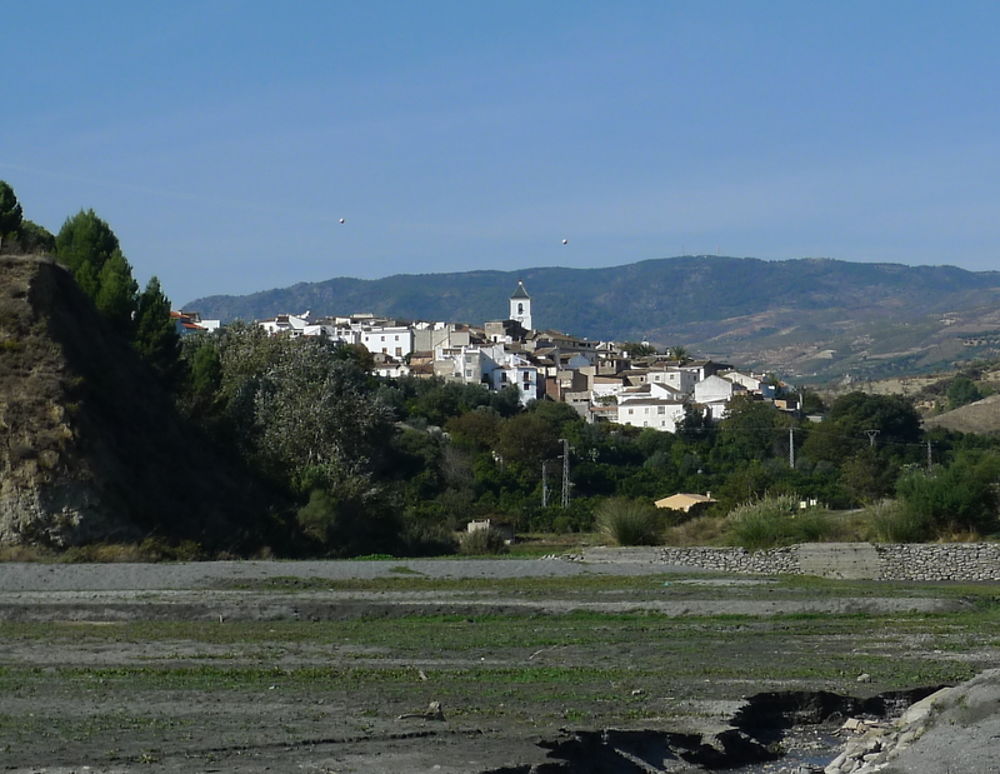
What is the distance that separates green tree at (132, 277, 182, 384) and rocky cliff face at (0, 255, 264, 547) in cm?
469

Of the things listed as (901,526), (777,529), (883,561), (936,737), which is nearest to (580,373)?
(777,529)

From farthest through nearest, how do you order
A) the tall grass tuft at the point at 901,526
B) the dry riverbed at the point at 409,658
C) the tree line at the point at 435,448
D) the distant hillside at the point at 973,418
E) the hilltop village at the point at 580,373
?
the hilltop village at the point at 580,373, the distant hillside at the point at 973,418, the tree line at the point at 435,448, the tall grass tuft at the point at 901,526, the dry riverbed at the point at 409,658

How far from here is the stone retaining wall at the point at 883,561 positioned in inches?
1678

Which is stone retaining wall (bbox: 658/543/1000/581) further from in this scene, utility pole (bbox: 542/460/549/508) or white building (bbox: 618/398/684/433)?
white building (bbox: 618/398/684/433)

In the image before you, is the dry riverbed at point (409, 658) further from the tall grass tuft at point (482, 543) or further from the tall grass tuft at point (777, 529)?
the tall grass tuft at point (482, 543)

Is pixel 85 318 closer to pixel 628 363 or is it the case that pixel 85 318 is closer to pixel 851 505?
pixel 851 505

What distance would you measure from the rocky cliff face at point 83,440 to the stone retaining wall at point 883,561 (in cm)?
1389

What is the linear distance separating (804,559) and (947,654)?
23.6m

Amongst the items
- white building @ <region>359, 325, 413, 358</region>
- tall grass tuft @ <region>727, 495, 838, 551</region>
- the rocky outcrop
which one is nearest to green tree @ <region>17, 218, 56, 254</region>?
tall grass tuft @ <region>727, 495, 838, 551</region>

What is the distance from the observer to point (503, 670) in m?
17.9

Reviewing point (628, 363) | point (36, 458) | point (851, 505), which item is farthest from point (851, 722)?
point (628, 363)

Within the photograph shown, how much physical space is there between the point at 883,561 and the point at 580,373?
122 metres

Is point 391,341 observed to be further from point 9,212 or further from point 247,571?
point 247,571

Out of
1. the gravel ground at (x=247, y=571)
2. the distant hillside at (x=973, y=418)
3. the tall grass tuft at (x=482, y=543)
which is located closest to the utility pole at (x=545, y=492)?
the tall grass tuft at (x=482, y=543)
